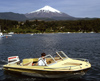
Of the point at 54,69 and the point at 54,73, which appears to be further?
the point at 54,73

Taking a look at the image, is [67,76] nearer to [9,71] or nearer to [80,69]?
[80,69]

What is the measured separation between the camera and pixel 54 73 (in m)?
13.5

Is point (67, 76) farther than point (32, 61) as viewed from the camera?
No

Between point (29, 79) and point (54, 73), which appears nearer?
point (54, 73)

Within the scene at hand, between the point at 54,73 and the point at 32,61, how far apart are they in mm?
3374

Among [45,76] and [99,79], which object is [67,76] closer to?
[45,76]

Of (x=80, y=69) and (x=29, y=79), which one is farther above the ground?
(x=80, y=69)

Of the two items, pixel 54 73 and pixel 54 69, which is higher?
pixel 54 69

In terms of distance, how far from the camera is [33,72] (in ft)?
46.3

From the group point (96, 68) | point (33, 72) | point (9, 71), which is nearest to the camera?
point (33, 72)

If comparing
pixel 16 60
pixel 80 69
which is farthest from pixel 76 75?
pixel 16 60

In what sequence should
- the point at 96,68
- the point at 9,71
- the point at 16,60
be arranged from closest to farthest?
1. the point at 9,71
2. the point at 16,60
3. the point at 96,68

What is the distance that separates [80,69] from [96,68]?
20.0ft

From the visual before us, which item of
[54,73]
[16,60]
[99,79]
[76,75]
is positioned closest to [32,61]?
[16,60]
